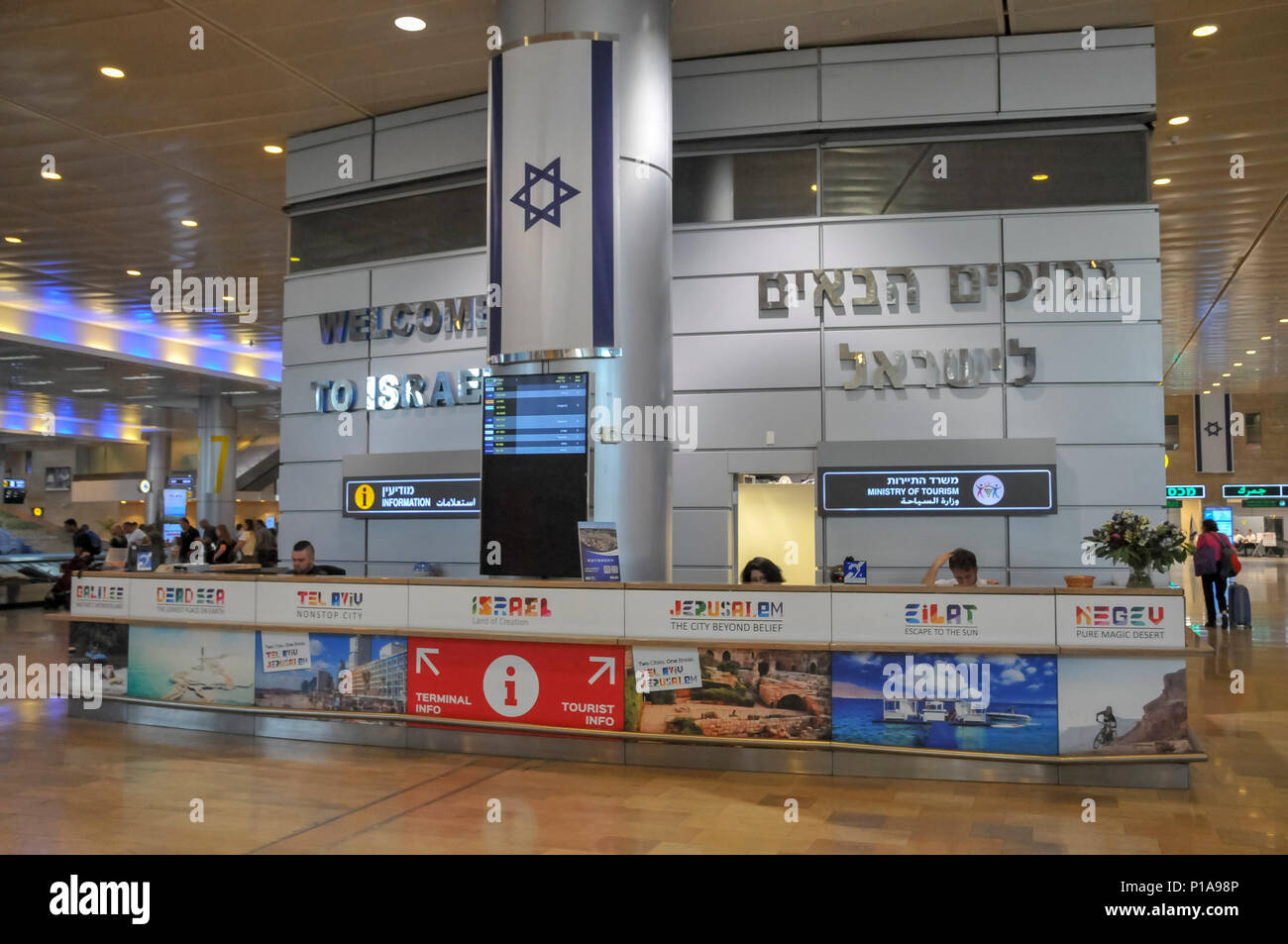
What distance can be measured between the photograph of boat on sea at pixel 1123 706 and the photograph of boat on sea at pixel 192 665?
525 cm

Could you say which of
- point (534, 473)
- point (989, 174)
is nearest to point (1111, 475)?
point (989, 174)

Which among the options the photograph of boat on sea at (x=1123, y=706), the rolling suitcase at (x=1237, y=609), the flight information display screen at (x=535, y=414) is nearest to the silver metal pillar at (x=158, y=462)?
the flight information display screen at (x=535, y=414)

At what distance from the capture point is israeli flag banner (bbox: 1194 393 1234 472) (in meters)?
29.6

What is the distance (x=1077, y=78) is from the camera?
25.9ft

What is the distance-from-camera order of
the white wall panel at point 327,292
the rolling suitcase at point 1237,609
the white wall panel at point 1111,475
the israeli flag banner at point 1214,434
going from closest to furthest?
the white wall panel at point 1111,475
the white wall panel at point 327,292
the rolling suitcase at point 1237,609
the israeli flag banner at point 1214,434

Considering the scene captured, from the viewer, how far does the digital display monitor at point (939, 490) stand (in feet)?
25.6

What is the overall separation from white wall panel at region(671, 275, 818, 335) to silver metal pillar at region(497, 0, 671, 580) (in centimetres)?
150

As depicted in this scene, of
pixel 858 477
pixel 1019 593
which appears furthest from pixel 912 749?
pixel 858 477

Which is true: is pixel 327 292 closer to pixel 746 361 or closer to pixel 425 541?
pixel 425 541

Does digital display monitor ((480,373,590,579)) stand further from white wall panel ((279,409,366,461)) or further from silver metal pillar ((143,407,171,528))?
silver metal pillar ((143,407,171,528))

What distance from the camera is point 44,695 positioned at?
8.68 m

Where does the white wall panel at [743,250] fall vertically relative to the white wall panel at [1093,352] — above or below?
above

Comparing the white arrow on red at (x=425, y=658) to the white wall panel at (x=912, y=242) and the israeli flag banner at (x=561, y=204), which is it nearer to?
the israeli flag banner at (x=561, y=204)
